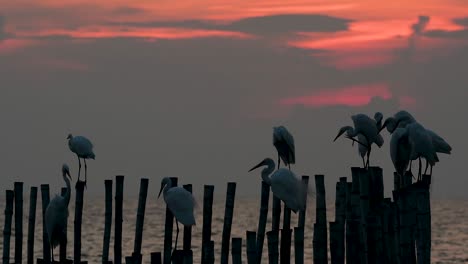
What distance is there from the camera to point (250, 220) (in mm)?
123750

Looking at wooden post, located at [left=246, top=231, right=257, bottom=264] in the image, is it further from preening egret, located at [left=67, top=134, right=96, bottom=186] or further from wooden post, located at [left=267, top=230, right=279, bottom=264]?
preening egret, located at [left=67, top=134, right=96, bottom=186]

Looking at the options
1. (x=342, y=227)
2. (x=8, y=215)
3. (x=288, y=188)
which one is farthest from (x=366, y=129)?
(x=8, y=215)

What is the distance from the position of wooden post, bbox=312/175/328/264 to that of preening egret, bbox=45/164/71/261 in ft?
15.6

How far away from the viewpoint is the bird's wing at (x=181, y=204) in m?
19.8

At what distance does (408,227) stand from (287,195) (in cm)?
474

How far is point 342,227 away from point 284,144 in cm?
602

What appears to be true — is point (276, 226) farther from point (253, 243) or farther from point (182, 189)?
point (253, 243)

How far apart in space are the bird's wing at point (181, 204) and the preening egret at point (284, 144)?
14.7 feet

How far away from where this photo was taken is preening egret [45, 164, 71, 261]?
67.5 ft

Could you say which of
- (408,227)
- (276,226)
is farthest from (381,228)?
(276,226)

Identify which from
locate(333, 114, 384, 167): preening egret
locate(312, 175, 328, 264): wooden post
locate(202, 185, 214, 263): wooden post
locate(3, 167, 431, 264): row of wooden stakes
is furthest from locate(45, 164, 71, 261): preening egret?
locate(333, 114, 384, 167): preening egret

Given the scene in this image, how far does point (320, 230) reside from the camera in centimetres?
1733

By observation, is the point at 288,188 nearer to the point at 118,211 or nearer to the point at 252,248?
the point at 118,211

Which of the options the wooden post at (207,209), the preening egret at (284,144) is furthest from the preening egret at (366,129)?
the wooden post at (207,209)
